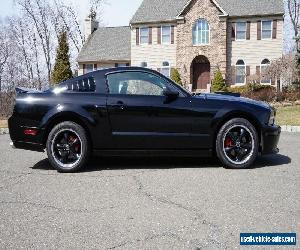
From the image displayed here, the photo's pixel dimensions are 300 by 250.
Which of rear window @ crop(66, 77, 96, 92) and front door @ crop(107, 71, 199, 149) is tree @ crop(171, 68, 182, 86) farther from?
Answer: front door @ crop(107, 71, 199, 149)

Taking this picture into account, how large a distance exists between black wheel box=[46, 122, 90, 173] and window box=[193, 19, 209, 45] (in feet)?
84.2

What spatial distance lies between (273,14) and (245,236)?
95.2 feet

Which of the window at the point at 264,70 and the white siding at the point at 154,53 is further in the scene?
the white siding at the point at 154,53

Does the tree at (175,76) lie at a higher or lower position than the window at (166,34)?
lower

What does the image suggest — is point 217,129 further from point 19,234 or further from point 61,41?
point 61,41

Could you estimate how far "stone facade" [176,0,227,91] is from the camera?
29375 mm

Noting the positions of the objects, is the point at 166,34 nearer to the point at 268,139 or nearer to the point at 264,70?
the point at 264,70

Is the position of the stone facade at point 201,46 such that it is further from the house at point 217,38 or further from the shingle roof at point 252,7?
the shingle roof at point 252,7

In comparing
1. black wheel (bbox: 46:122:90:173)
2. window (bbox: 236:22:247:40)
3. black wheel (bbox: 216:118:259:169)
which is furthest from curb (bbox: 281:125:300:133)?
window (bbox: 236:22:247:40)

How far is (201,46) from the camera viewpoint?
29.8m

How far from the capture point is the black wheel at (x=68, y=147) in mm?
5668

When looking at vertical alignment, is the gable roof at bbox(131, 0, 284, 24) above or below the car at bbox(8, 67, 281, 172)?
above

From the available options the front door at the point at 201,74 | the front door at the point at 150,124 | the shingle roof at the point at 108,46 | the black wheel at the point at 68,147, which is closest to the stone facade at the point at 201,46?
the front door at the point at 201,74

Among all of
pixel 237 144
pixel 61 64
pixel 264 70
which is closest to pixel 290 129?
pixel 237 144
